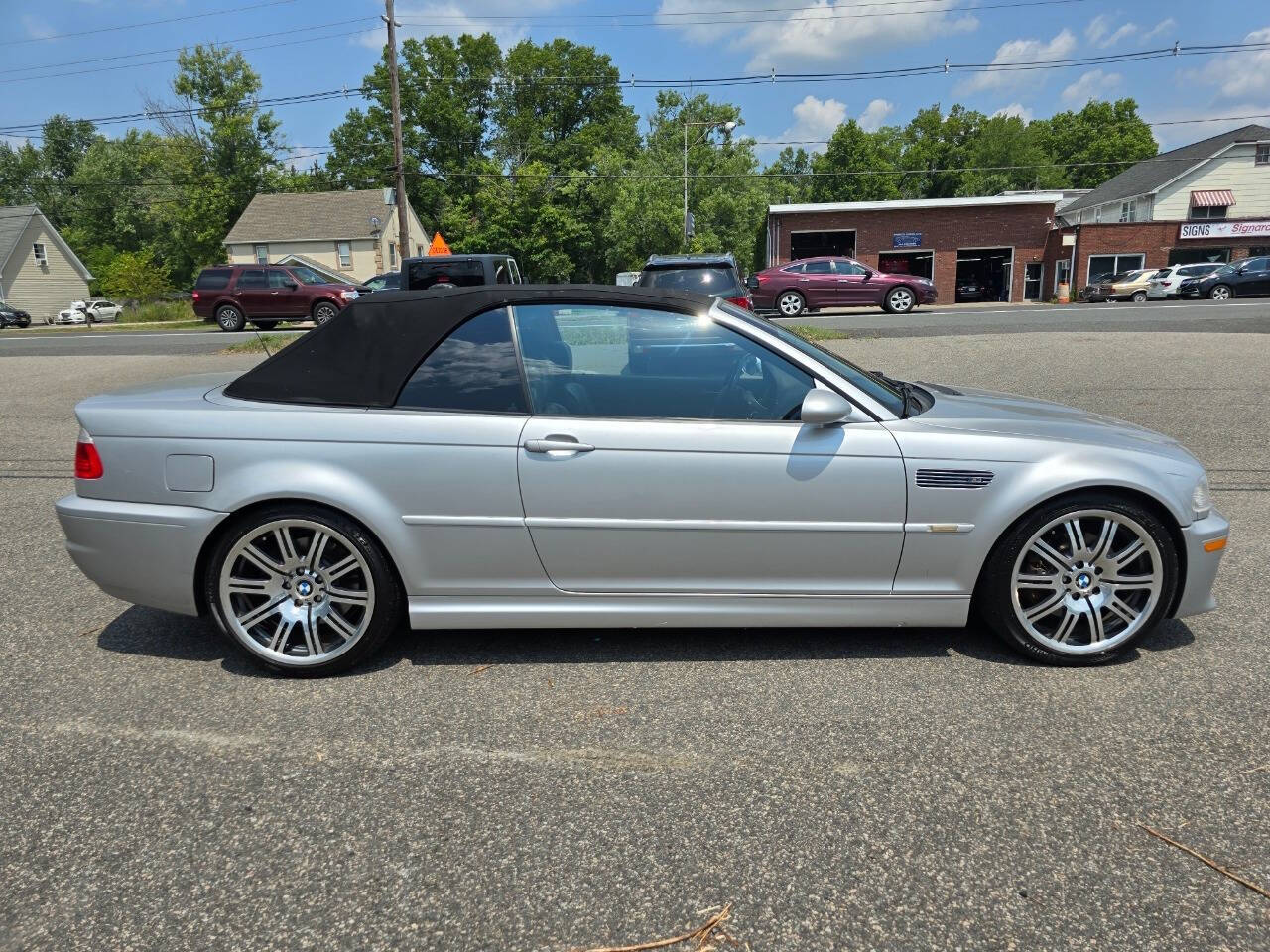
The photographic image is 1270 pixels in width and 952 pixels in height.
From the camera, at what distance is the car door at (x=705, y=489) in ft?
11.1

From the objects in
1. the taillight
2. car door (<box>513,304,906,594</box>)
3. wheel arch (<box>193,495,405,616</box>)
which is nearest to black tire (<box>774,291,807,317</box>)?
car door (<box>513,304,906,594</box>)

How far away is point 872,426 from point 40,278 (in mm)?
69678

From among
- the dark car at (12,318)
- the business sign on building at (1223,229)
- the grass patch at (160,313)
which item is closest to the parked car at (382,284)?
the grass patch at (160,313)

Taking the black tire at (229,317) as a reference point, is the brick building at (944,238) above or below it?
above

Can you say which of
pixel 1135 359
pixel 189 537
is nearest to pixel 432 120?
pixel 1135 359

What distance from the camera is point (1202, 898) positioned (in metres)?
2.18

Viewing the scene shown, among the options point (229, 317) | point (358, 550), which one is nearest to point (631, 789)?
point (358, 550)

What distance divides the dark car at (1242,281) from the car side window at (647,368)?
33413 millimetres

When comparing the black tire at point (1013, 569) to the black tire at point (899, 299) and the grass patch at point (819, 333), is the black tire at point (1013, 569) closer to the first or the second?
the grass patch at point (819, 333)

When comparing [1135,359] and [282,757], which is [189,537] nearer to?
[282,757]

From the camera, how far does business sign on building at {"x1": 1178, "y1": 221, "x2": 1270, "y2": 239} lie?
131 ft

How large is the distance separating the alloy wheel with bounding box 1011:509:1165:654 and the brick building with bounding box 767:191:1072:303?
38.7 m

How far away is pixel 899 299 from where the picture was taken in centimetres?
2503

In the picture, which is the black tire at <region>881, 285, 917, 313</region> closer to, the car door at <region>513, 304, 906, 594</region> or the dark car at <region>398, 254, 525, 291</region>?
the dark car at <region>398, 254, 525, 291</region>
